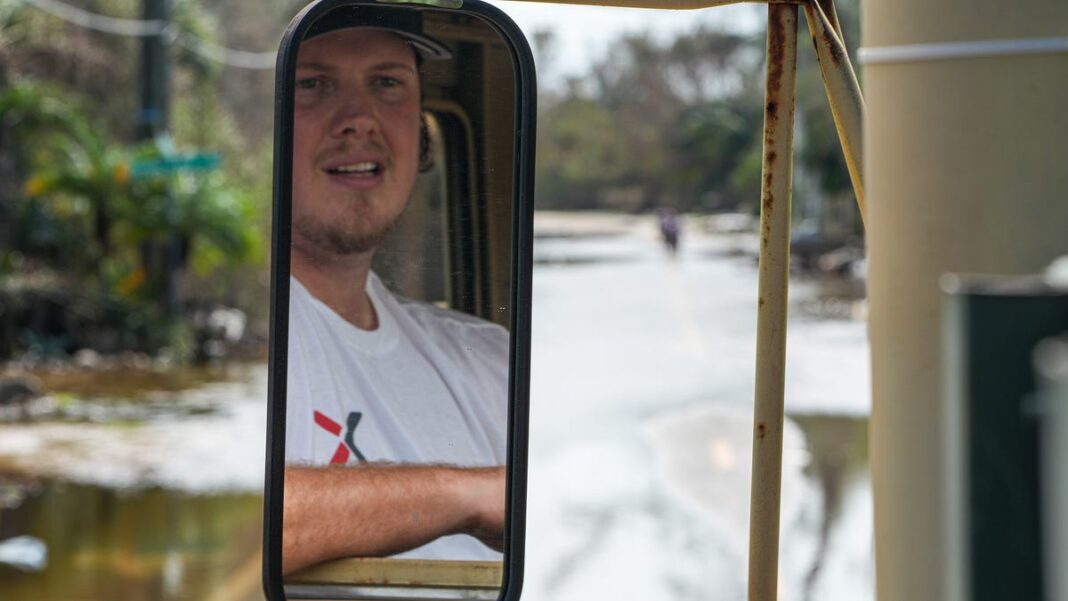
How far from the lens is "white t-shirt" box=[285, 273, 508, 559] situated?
2129 millimetres

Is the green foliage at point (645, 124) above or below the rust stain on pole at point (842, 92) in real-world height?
above

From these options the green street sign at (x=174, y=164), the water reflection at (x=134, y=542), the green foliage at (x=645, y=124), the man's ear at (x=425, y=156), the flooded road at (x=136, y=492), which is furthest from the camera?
the green foliage at (x=645, y=124)

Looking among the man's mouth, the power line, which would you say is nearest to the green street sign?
the power line

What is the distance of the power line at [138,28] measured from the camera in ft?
66.0

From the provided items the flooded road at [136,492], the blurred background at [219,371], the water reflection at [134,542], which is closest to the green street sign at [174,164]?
the blurred background at [219,371]

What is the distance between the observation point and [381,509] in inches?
84.7

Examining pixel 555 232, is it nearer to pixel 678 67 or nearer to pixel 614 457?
pixel 678 67

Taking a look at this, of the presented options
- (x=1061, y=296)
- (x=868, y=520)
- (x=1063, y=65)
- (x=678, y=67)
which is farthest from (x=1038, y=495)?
(x=678, y=67)

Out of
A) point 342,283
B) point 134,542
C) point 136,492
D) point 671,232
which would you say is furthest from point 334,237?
point 671,232

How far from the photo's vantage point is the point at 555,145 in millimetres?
85062

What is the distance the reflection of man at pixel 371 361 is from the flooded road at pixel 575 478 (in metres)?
5.97

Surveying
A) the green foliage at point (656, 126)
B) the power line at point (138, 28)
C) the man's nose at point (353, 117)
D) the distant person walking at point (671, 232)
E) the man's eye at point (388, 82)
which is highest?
the green foliage at point (656, 126)

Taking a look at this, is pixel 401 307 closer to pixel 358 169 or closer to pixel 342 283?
pixel 342 283

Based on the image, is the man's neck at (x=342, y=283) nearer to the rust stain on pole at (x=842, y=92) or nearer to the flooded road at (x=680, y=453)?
the rust stain on pole at (x=842, y=92)
